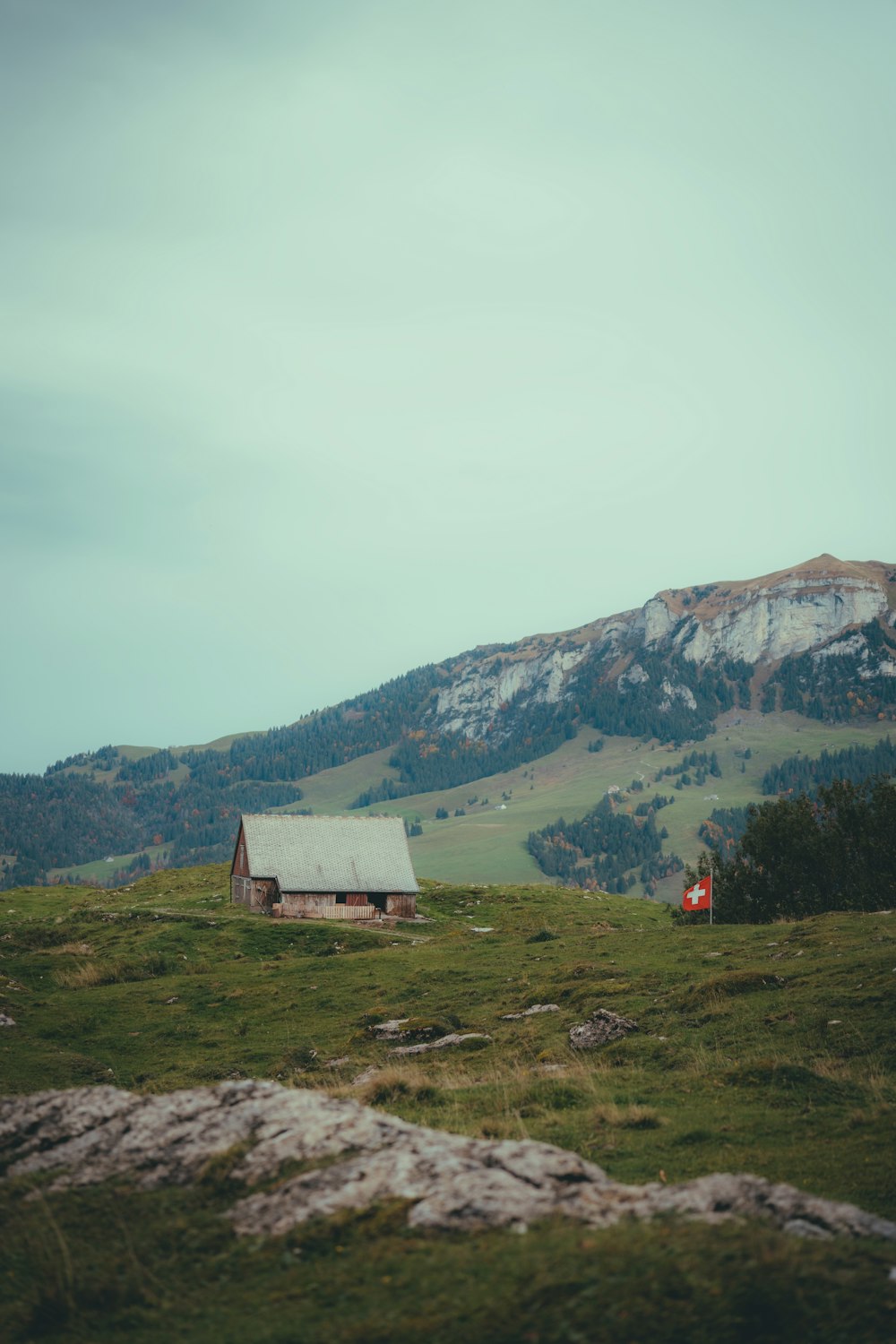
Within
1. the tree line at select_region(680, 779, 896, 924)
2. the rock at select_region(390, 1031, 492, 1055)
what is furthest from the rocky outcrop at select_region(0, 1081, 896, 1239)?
the tree line at select_region(680, 779, 896, 924)

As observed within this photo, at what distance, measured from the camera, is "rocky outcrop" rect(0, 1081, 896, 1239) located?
9.24 metres

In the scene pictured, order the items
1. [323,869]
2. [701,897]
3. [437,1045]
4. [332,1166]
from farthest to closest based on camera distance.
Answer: [323,869], [701,897], [437,1045], [332,1166]

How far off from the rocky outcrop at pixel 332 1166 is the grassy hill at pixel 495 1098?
41 centimetres

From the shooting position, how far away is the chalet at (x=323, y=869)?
2704 inches

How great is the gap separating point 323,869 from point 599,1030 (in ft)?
154

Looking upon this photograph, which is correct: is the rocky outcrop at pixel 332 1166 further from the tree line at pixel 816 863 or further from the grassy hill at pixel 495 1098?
the tree line at pixel 816 863

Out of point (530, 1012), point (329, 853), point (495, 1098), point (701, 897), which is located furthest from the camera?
point (329, 853)

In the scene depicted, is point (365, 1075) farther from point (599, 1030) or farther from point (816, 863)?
point (816, 863)

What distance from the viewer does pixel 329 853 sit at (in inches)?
2840

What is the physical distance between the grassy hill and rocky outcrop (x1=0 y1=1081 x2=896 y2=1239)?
415 millimetres

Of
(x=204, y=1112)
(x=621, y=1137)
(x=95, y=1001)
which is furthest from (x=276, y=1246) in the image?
(x=95, y=1001)

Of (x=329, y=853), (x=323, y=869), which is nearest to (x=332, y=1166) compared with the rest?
(x=323, y=869)

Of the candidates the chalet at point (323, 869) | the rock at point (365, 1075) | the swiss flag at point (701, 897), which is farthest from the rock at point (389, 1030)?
the chalet at point (323, 869)

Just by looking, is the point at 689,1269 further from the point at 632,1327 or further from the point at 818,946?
the point at 818,946
